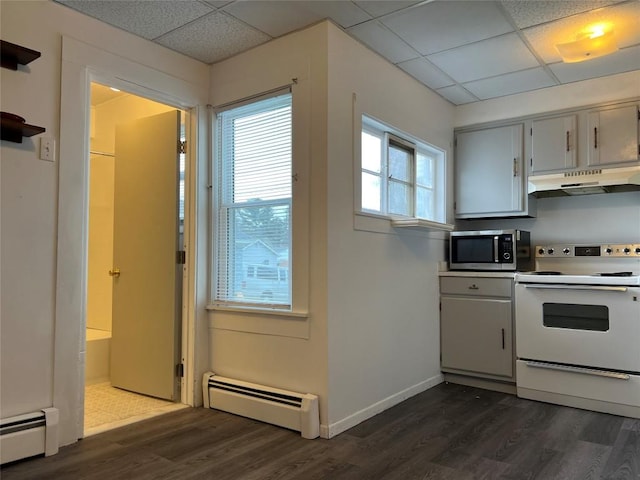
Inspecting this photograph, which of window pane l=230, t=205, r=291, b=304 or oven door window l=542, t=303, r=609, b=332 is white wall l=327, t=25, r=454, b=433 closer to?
window pane l=230, t=205, r=291, b=304

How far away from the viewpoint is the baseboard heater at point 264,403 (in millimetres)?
2715

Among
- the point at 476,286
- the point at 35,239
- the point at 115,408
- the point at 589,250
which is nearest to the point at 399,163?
the point at 476,286

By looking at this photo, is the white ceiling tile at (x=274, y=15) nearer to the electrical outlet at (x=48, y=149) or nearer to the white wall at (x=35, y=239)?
the white wall at (x=35, y=239)

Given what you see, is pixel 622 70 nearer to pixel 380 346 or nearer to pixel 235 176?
pixel 380 346

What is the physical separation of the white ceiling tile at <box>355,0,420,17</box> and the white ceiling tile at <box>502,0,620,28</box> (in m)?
0.54

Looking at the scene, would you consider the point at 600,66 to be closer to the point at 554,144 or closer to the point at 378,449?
the point at 554,144

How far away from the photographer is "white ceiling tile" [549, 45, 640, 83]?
328 cm

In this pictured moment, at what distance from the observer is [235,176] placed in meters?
3.33

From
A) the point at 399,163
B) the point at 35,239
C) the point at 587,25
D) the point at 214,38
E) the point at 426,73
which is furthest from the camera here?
the point at 399,163

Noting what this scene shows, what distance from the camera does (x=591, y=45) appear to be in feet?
9.05

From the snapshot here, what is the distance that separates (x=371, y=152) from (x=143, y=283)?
1923 millimetres

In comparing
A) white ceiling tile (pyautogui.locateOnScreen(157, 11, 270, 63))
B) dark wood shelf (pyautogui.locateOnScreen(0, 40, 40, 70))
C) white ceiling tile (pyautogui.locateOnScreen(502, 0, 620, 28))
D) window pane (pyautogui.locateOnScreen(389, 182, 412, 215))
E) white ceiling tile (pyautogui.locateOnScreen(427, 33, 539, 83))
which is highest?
white ceiling tile (pyautogui.locateOnScreen(502, 0, 620, 28))

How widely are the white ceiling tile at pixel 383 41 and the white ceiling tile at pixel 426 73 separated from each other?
0.10 m

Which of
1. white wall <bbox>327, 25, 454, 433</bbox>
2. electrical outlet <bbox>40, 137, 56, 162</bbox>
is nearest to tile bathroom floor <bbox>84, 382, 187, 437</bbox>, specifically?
white wall <bbox>327, 25, 454, 433</bbox>
